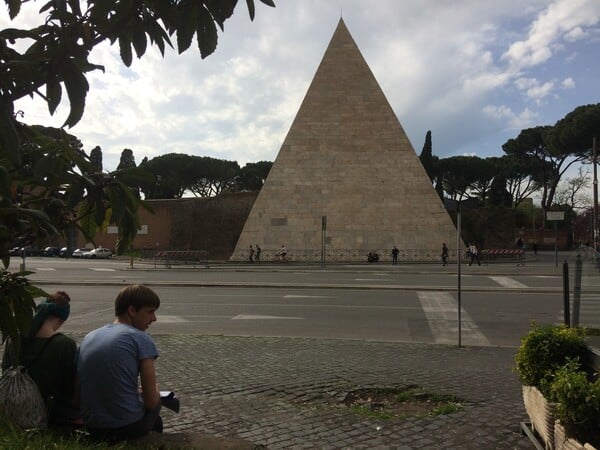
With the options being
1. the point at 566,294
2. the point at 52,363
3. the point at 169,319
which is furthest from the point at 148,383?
the point at 169,319

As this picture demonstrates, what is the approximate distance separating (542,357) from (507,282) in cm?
1727

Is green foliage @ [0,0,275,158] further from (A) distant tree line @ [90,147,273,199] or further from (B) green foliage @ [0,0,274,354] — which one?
(A) distant tree line @ [90,147,273,199]

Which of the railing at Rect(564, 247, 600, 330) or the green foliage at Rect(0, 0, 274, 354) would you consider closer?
the green foliage at Rect(0, 0, 274, 354)

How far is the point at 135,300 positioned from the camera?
3.51 m

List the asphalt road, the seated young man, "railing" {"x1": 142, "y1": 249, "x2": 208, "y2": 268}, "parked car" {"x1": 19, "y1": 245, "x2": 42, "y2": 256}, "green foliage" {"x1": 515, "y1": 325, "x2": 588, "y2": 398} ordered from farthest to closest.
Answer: "railing" {"x1": 142, "y1": 249, "x2": 208, "y2": 268} < the asphalt road < "green foliage" {"x1": 515, "y1": 325, "x2": 588, "y2": 398} < the seated young man < "parked car" {"x1": 19, "y1": 245, "x2": 42, "y2": 256}

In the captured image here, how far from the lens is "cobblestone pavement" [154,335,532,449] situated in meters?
4.44

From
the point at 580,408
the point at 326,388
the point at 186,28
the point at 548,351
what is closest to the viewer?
the point at 186,28

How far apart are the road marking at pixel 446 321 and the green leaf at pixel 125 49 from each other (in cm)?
849

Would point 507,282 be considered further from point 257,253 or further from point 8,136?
point 8,136

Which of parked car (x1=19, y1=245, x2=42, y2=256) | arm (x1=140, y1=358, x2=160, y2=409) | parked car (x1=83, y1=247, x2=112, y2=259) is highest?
parked car (x1=19, y1=245, x2=42, y2=256)

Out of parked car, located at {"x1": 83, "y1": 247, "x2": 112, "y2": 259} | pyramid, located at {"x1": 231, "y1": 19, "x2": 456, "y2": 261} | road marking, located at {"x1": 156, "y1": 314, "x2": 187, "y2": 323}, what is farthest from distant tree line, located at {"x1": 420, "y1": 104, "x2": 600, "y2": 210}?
road marking, located at {"x1": 156, "y1": 314, "x2": 187, "y2": 323}

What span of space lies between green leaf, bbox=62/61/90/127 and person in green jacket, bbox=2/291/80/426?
2.30m

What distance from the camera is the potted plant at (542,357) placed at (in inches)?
159

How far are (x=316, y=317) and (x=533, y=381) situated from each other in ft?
26.3
